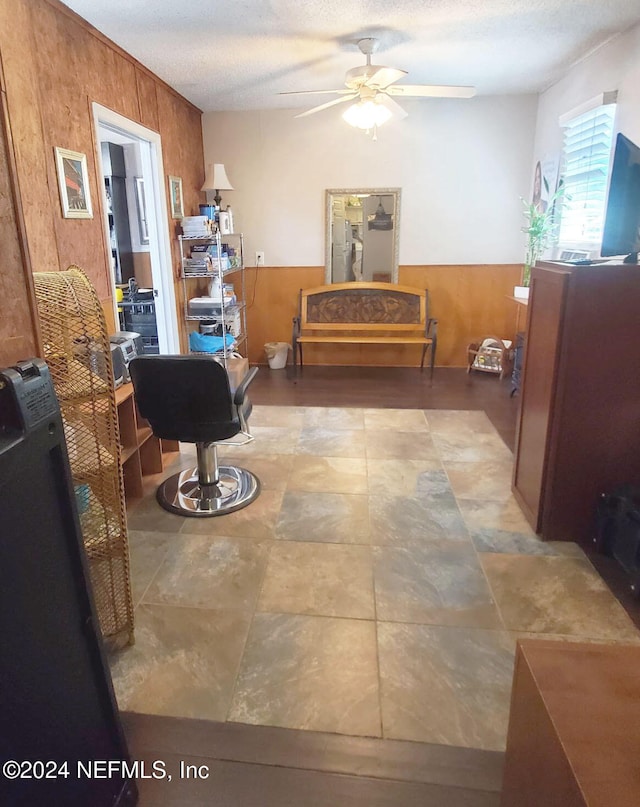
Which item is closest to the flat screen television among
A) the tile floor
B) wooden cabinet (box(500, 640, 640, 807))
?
the tile floor

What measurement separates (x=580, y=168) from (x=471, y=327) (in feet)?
6.20

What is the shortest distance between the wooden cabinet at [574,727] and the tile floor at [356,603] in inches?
25.7

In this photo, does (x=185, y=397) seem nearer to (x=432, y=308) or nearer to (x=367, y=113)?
A: (x=367, y=113)

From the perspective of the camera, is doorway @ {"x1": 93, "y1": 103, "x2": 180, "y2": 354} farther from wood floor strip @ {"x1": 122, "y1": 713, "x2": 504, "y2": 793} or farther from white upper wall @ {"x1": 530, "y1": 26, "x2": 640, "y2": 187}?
wood floor strip @ {"x1": 122, "y1": 713, "x2": 504, "y2": 793}

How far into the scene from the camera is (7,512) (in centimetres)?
91

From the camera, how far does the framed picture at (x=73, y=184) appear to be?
2793mm

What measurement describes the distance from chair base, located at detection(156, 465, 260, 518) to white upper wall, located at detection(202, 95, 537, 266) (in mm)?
3142

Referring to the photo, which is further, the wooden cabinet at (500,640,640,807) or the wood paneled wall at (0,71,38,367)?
the wood paneled wall at (0,71,38,367)

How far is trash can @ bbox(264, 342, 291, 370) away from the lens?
5.55m

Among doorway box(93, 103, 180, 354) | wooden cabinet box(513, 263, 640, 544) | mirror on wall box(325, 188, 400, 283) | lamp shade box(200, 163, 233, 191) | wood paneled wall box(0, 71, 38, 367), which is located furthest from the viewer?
mirror on wall box(325, 188, 400, 283)

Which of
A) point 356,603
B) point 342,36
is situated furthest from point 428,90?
point 356,603

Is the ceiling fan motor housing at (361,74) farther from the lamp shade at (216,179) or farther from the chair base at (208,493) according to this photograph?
the chair base at (208,493)

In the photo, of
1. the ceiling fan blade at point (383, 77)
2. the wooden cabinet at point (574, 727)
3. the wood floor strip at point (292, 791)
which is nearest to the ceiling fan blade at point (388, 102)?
the ceiling fan blade at point (383, 77)

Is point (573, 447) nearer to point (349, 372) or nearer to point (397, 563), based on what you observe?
point (397, 563)
